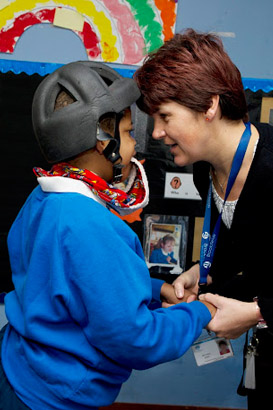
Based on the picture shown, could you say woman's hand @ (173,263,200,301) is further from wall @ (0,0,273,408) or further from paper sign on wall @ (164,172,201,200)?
wall @ (0,0,273,408)

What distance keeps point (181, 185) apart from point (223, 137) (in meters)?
0.84

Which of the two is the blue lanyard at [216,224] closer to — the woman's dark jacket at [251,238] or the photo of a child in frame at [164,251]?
the woman's dark jacket at [251,238]

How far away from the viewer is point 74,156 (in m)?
1.08

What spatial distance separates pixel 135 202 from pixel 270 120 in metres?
1.26

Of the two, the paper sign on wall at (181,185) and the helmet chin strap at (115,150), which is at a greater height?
the helmet chin strap at (115,150)

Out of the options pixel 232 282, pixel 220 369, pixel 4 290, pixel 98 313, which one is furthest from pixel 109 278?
pixel 220 369

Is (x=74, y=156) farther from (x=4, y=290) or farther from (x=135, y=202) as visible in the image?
(x=4, y=290)

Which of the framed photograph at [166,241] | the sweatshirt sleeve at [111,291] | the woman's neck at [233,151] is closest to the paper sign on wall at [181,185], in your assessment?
the framed photograph at [166,241]

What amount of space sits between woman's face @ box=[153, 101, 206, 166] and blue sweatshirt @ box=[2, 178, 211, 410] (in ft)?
1.39

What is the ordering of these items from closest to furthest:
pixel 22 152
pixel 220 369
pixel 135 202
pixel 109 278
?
pixel 109 278
pixel 135 202
pixel 22 152
pixel 220 369

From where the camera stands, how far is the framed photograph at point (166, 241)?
219 cm

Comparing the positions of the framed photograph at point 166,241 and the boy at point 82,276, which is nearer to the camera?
the boy at point 82,276

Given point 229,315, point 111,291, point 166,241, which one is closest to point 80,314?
point 111,291

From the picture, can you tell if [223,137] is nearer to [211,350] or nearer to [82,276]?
[82,276]
